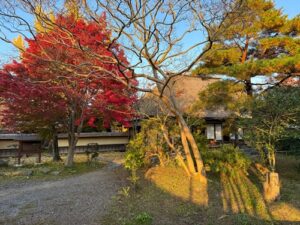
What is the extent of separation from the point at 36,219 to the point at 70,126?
21.3ft

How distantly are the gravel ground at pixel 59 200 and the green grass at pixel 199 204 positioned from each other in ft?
1.40

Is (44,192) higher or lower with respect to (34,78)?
lower

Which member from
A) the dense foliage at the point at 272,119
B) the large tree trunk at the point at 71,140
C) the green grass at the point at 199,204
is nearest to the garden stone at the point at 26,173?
the large tree trunk at the point at 71,140

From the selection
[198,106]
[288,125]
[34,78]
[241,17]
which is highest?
[241,17]

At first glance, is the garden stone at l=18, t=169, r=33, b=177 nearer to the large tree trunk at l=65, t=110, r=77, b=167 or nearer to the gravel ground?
the gravel ground

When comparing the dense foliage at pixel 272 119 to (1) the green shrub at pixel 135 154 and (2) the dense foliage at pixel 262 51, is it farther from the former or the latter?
(1) the green shrub at pixel 135 154

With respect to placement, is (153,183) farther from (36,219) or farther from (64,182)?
(36,219)

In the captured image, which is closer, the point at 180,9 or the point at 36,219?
the point at 36,219

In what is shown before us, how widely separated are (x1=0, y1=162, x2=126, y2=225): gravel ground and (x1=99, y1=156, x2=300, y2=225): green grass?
0.43 metres

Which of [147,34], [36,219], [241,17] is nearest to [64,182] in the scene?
[36,219]

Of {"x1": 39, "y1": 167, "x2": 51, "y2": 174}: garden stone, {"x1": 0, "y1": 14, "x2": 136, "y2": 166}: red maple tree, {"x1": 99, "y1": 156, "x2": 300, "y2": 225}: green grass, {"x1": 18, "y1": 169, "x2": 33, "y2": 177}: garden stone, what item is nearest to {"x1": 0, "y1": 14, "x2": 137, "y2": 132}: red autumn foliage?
{"x1": 0, "y1": 14, "x2": 136, "y2": 166}: red maple tree

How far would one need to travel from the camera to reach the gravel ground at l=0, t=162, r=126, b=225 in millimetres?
4895

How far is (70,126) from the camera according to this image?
11.1m

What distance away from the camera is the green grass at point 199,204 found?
495cm
